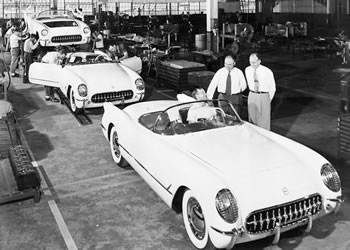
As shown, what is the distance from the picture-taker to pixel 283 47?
21.5m

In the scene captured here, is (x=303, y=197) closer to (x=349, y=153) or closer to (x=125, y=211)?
(x=125, y=211)

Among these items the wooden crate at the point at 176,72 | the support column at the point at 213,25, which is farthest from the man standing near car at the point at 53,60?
the support column at the point at 213,25

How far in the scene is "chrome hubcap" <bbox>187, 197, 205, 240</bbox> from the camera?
462 cm

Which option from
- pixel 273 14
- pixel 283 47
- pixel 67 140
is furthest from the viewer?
pixel 273 14

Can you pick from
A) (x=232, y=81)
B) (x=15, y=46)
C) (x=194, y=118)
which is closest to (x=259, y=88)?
(x=232, y=81)

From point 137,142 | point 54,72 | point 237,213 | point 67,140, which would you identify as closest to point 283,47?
point 54,72

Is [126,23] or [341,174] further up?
[126,23]

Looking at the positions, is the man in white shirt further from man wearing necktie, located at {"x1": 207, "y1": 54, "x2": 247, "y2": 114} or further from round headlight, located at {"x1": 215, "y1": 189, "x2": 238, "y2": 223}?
round headlight, located at {"x1": 215, "y1": 189, "x2": 238, "y2": 223}

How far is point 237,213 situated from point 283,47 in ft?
60.2

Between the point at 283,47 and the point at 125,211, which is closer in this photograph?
the point at 125,211

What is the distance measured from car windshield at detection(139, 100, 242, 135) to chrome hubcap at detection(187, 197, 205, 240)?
1.14 m

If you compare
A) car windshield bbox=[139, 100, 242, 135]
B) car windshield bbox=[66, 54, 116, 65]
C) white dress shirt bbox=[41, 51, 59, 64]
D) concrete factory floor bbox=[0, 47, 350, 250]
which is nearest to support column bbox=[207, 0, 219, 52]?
concrete factory floor bbox=[0, 47, 350, 250]

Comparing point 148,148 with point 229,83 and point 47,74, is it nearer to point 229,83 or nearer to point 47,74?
point 229,83

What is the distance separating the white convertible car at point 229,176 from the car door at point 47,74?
551cm
